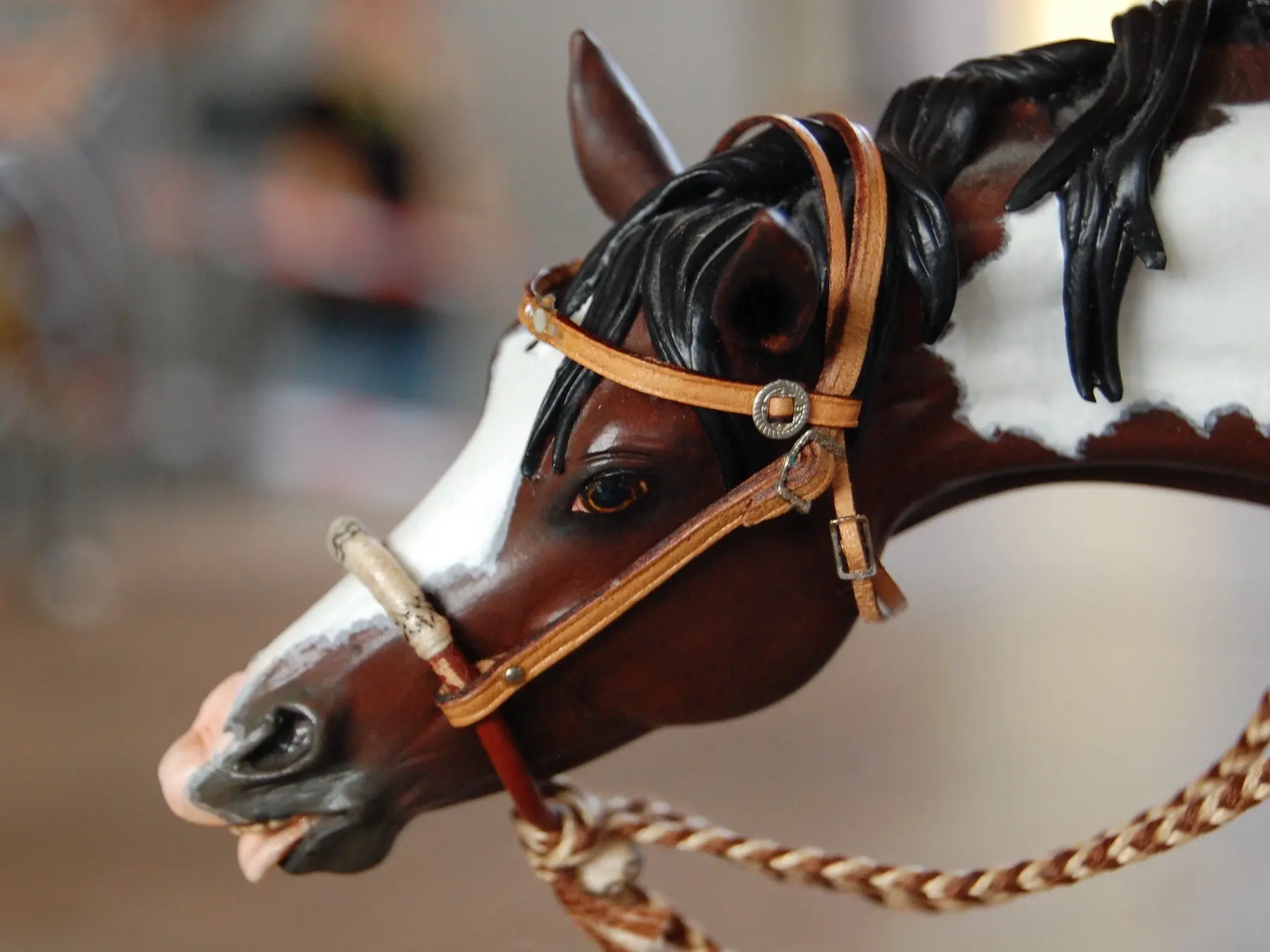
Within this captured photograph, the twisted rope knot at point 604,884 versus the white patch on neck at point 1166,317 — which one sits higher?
the white patch on neck at point 1166,317

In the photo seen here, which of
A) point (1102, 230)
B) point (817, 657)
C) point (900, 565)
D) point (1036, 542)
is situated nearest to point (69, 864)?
point (817, 657)

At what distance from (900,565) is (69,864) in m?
1.12

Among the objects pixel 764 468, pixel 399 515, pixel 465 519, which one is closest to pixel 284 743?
pixel 465 519

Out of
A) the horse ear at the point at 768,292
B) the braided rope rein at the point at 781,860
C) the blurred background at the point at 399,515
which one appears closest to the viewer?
the horse ear at the point at 768,292

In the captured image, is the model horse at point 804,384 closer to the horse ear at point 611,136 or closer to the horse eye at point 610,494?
the horse eye at point 610,494

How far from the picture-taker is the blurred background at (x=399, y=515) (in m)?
0.77

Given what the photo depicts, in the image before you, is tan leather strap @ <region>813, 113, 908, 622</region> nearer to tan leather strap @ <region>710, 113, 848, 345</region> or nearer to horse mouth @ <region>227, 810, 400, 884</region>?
tan leather strap @ <region>710, 113, 848, 345</region>

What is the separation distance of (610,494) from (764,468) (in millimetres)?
58

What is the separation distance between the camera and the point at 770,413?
37 cm

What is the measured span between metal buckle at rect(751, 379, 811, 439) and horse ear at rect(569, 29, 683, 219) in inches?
6.5

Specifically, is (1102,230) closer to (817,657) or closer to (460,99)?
(817,657)

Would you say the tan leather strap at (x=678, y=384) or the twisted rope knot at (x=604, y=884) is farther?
the twisted rope knot at (x=604, y=884)

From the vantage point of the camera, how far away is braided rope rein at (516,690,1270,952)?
431 mm

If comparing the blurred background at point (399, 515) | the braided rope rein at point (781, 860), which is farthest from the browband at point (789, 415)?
the blurred background at point (399, 515)
